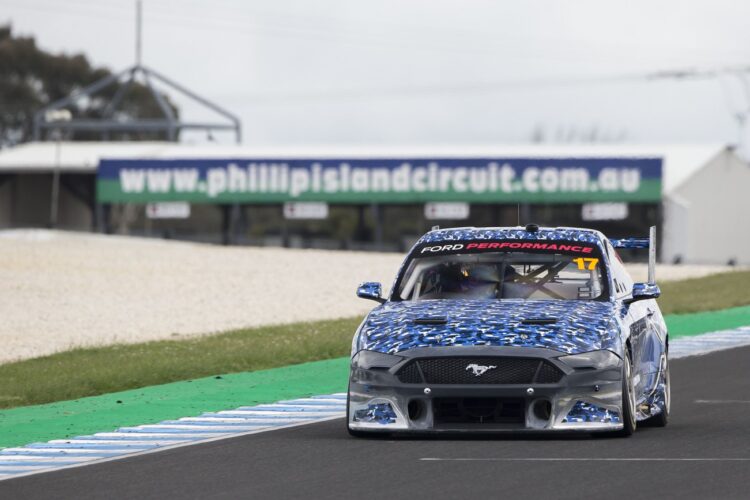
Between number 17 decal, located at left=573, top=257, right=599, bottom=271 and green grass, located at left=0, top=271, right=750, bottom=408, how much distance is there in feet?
18.0

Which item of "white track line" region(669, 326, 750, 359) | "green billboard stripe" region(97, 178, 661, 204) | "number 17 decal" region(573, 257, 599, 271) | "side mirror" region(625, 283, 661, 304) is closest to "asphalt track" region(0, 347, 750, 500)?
"side mirror" region(625, 283, 661, 304)

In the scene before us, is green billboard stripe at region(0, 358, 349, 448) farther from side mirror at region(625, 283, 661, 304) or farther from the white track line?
the white track line

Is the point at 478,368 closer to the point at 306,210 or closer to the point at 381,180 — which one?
the point at 381,180

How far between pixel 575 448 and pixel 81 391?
6.62 meters

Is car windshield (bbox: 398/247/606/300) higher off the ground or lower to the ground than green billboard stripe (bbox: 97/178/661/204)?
lower

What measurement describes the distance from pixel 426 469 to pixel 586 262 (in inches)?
109

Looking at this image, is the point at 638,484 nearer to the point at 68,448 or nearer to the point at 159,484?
the point at 159,484

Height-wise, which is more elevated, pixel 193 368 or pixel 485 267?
pixel 485 267

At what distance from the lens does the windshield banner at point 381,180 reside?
56062mm

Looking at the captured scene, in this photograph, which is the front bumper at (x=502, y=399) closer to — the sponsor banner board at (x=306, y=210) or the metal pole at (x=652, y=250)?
the metal pole at (x=652, y=250)

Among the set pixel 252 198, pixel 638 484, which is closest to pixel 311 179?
pixel 252 198

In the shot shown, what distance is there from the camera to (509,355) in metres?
10.6

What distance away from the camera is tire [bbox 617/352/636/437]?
1084cm

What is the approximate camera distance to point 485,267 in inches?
475
